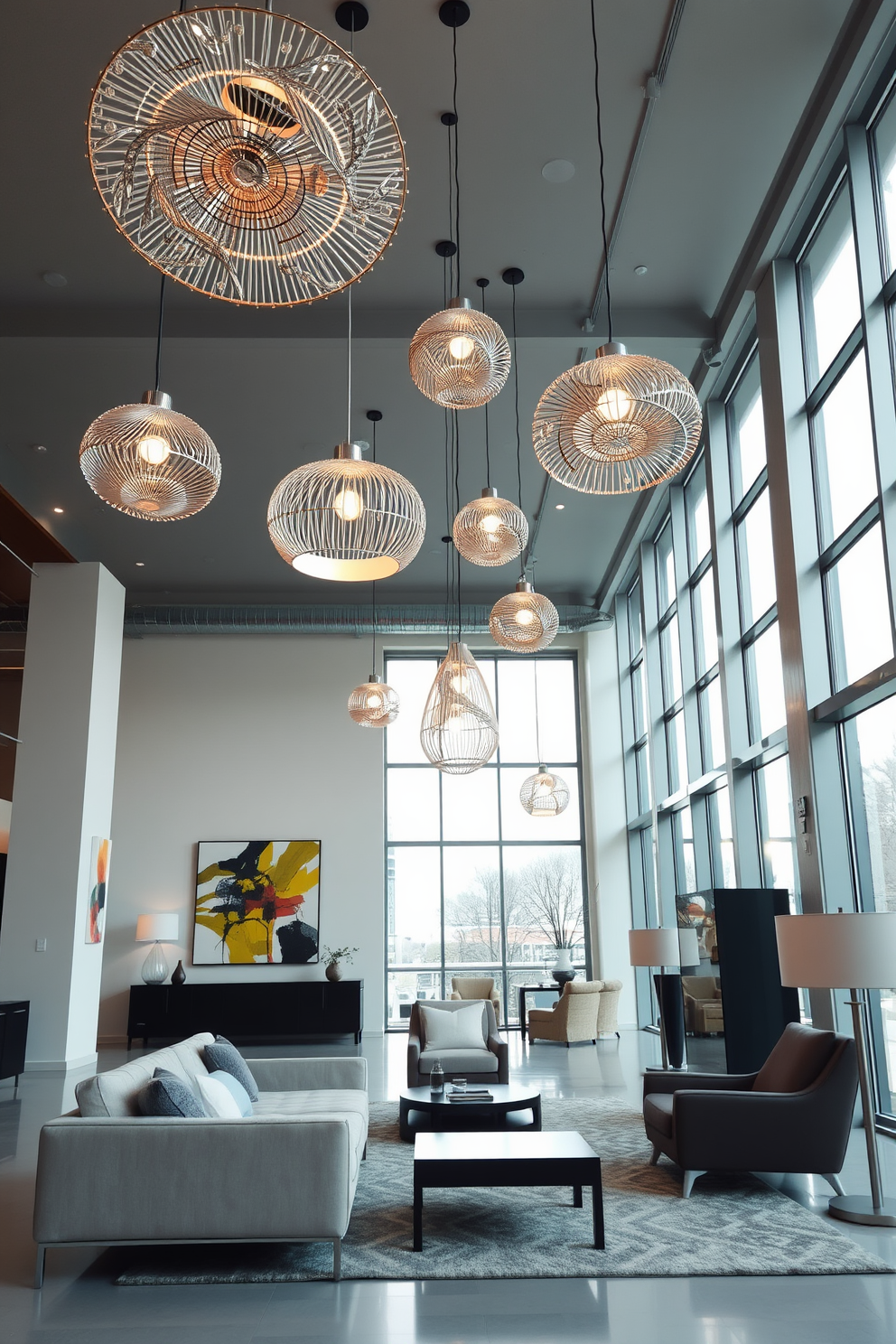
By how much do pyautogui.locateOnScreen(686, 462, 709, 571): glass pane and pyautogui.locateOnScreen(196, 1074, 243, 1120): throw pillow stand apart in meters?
7.23

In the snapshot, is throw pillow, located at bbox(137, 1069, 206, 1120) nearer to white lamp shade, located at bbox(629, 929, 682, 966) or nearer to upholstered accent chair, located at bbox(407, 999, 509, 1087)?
upholstered accent chair, located at bbox(407, 999, 509, 1087)

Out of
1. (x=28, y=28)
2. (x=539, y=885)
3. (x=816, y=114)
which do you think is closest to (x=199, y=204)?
(x=28, y=28)

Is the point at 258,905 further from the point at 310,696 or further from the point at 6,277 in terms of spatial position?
the point at 6,277

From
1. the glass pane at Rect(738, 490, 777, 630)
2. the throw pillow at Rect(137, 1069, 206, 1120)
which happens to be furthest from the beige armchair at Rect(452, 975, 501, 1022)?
the throw pillow at Rect(137, 1069, 206, 1120)

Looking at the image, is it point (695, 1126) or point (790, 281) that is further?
point (790, 281)

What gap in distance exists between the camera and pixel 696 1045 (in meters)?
8.53

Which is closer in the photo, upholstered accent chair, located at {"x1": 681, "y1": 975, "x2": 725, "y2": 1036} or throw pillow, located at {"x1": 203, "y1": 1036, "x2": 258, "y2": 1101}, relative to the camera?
throw pillow, located at {"x1": 203, "y1": 1036, "x2": 258, "y2": 1101}

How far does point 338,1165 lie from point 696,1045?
5255mm

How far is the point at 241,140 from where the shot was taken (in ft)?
7.23

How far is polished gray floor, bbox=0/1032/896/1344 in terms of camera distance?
11.2 feet

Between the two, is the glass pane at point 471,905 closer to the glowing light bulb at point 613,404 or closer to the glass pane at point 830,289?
the glass pane at point 830,289

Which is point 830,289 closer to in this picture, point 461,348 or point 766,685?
point 766,685

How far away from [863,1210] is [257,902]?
33.3 feet

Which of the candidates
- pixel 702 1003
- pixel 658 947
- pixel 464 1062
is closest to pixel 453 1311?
pixel 464 1062
